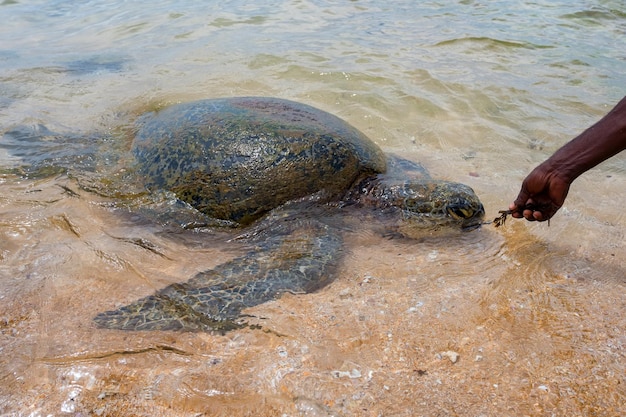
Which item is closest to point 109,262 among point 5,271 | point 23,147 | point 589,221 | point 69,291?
point 69,291

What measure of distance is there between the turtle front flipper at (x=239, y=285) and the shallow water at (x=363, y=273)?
0.31ft

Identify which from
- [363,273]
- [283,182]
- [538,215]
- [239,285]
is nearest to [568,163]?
[538,215]

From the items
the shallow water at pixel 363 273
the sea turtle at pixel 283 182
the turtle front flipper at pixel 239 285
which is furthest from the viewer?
the sea turtle at pixel 283 182

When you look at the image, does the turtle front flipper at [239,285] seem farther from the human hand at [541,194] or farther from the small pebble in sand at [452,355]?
the human hand at [541,194]

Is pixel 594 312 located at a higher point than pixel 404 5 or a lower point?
lower

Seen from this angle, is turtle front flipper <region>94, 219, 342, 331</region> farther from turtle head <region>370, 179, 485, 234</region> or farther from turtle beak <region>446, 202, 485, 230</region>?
turtle beak <region>446, 202, 485, 230</region>

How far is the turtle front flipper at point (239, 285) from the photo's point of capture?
2.51m

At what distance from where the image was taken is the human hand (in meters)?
2.34

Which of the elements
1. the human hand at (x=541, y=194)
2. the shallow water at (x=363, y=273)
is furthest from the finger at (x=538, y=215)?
the shallow water at (x=363, y=273)

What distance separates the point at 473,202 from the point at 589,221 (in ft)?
2.80

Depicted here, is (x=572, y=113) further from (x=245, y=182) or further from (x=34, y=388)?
(x=34, y=388)

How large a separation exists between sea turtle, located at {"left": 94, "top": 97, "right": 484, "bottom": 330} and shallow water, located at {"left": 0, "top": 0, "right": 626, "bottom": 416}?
265 mm

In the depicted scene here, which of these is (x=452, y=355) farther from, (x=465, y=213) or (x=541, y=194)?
(x=465, y=213)

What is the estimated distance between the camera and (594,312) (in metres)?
2.54
